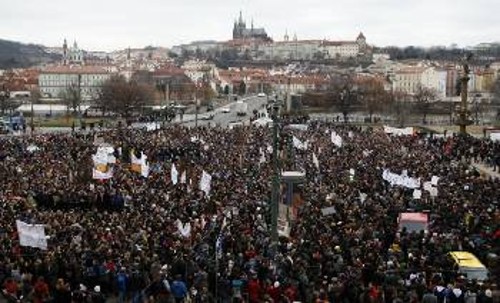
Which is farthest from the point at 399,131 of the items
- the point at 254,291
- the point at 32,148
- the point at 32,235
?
the point at 32,235

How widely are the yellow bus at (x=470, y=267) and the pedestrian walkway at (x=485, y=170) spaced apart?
18.3 m

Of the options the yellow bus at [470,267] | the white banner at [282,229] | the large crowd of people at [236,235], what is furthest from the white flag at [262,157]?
the yellow bus at [470,267]

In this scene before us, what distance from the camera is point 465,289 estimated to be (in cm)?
1495

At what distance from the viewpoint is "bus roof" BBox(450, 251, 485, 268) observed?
56.9ft

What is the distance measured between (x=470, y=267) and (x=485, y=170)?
21517mm

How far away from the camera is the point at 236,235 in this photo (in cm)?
1866

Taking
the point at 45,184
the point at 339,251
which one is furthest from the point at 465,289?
the point at 45,184

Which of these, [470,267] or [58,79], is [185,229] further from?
[58,79]

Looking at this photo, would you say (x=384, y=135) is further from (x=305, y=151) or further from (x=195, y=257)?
(x=195, y=257)

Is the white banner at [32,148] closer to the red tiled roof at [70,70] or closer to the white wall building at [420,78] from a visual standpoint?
the red tiled roof at [70,70]

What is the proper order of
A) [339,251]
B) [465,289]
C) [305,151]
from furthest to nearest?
Answer: [305,151]
[339,251]
[465,289]

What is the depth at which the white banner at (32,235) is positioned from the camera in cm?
1639

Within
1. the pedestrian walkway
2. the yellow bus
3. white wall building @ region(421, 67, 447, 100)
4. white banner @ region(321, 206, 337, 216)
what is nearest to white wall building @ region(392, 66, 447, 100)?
white wall building @ region(421, 67, 447, 100)

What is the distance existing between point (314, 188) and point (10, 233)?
450 inches
